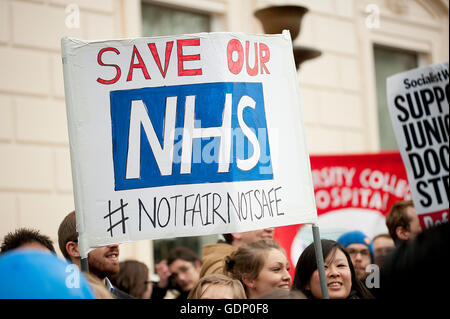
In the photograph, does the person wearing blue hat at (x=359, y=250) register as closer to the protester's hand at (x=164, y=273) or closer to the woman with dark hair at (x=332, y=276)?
the woman with dark hair at (x=332, y=276)

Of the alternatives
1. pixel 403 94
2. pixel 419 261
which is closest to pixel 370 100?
pixel 403 94

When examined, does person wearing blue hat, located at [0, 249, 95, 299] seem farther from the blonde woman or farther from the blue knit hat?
the blue knit hat

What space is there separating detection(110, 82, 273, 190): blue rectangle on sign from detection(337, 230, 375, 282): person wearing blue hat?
1634 mm

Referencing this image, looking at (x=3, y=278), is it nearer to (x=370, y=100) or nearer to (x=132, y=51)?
(x=132, y=51)

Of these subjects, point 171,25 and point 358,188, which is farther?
point 171,25

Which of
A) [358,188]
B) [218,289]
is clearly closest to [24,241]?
[218,289]

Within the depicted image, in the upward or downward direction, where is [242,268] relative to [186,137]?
downward

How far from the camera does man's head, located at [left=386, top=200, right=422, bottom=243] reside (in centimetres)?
515

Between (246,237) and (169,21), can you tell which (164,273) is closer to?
(246,237)

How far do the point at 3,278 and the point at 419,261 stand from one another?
2.59 ft

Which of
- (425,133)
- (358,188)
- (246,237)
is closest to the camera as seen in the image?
(425,133)

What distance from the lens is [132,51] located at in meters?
3.39

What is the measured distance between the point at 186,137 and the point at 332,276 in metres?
1.16

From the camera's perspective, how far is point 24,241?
12.5ft
